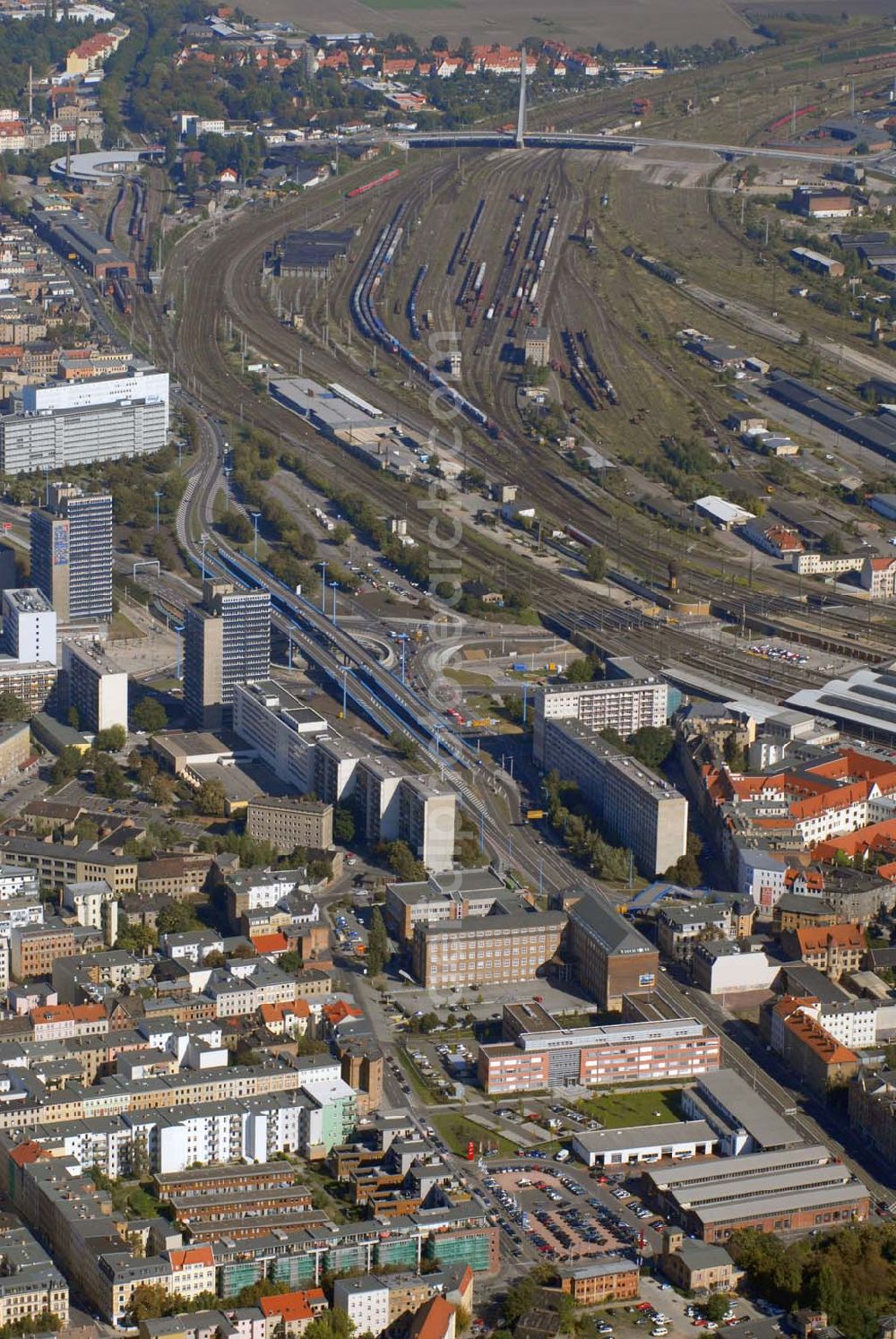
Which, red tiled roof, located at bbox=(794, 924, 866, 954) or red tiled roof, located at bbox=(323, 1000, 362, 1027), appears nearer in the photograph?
red tiled roof, located at bbox=(323, 1000, 362, 1027)

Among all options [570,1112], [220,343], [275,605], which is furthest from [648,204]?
[570,1112]

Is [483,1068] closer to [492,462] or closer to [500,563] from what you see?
[500,563]

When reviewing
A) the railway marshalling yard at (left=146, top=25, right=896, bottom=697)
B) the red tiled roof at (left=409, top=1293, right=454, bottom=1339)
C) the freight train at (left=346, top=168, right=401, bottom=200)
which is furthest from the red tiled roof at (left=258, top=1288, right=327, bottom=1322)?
the freight train at (left=346, top=168, right=401, bottom=200)

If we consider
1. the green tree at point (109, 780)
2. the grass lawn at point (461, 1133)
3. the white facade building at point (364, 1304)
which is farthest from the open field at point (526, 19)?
the white facade building at point (364, 1304)

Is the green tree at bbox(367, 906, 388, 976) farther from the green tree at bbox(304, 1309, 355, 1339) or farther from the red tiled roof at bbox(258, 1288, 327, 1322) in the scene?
the green tree at bbox(304, 1309, 355, 1339)

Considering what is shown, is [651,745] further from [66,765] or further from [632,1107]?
[632,1107]

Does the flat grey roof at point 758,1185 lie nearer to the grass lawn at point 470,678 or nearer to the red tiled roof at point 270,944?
the red tiled roof at point 270,944
